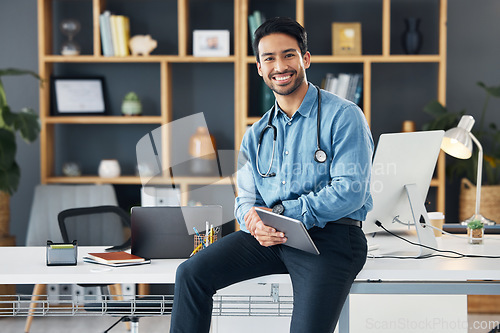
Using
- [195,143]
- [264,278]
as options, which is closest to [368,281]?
[264,278]

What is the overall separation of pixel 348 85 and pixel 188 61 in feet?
3.46

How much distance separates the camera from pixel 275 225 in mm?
1921

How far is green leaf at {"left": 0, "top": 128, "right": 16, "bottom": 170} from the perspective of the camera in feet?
12.3

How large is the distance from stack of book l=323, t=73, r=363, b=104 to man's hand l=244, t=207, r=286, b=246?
2.17 metres

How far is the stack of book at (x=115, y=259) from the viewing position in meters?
2.01

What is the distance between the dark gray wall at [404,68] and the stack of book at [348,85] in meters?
0.35

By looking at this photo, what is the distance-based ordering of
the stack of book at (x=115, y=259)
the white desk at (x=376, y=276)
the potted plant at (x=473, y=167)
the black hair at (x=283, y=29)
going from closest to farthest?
the white desk at (x=376, y=276), the stack of book at (x=115, y=259), the black hair at (x=283, y=29), the potted plant at (x=473, y=167)

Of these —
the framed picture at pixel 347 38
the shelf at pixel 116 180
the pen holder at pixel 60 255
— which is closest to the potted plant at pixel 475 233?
the pen holder at pixel 60 255

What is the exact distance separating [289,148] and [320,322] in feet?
2.01

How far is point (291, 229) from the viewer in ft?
6.03

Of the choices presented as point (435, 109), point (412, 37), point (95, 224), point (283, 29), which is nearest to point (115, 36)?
point (95, 224)

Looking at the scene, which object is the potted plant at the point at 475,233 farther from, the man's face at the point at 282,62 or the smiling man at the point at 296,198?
the man's face at the point at 282,62

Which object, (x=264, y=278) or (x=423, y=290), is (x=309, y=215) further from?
(x=423, y=290)

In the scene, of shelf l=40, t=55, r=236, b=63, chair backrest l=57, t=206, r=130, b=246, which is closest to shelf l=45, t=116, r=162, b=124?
shelf l=40, t=55, r=236, b=63
